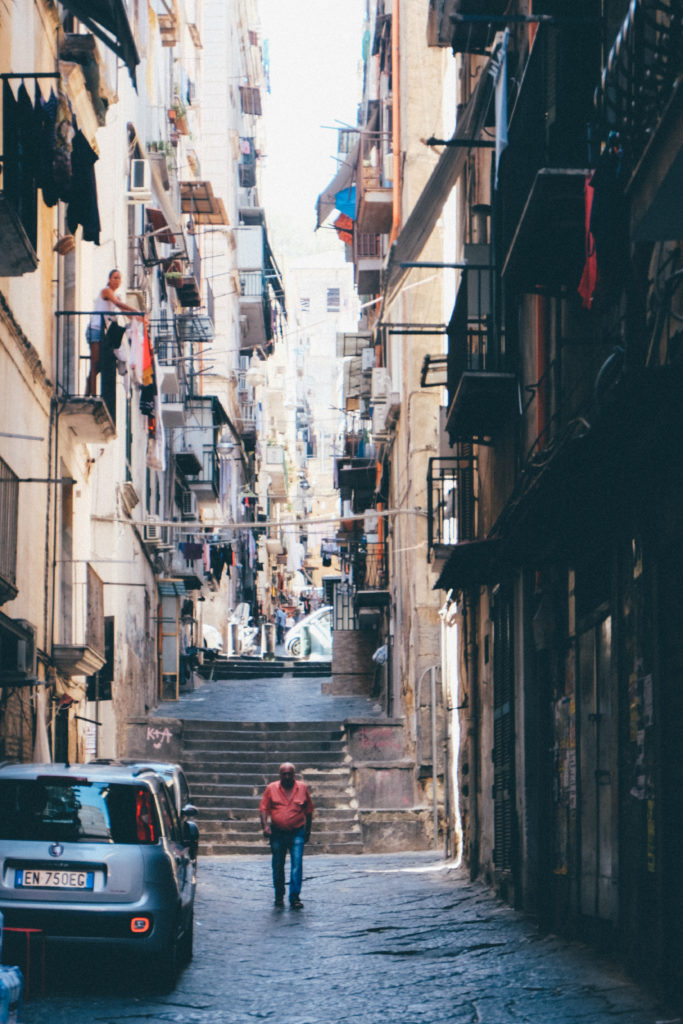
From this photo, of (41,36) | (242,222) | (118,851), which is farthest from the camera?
(242,222)

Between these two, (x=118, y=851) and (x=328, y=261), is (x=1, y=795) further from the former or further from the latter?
(x=328, y=261)

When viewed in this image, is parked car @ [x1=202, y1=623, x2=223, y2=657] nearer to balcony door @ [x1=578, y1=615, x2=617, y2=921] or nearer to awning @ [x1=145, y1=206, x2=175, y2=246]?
awning @ [x1=145, y1=206, x2=175, y2=246]

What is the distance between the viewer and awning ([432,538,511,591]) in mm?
14365

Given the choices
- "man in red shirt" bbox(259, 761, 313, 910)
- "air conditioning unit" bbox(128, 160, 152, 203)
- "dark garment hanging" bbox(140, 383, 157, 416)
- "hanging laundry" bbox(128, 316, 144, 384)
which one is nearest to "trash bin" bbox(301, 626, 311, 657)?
"air conditioning unit" bbox(128, 160, 152, 203)

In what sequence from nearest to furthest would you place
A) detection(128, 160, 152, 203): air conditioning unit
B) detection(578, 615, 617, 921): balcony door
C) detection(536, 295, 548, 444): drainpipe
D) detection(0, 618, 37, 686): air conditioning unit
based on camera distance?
detection(578, 615, 617, 921): balcony door, detection(536, 295, 548, 444): drainpipe, detection(0, 618, 37, 686): air conditioning unit, detection(128, 160, 152, 203): air conditioning unit

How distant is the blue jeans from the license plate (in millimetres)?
5942

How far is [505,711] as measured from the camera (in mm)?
15438

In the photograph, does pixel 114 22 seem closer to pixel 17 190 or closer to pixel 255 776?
pixel 17 190

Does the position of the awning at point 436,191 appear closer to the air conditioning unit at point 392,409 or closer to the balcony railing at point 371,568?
the air conditioning unit at point 392,409

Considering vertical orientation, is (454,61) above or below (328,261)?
below

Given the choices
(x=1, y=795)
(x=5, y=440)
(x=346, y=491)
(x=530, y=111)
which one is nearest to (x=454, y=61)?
(x=5, y=440)

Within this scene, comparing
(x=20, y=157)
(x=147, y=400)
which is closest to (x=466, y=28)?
(x=20, y=157)

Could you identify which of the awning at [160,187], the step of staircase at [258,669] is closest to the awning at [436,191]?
the awning at [160,187]

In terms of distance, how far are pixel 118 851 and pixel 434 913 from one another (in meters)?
5.52
